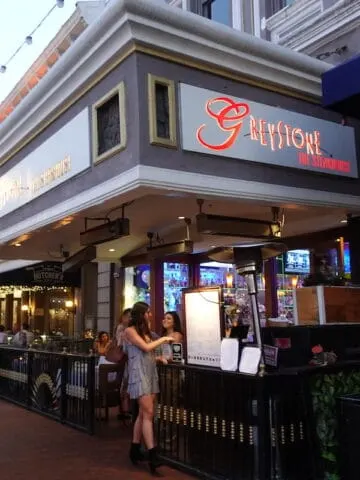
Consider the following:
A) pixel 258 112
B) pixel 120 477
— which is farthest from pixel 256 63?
pixel 120 477

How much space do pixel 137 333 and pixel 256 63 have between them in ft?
12.0

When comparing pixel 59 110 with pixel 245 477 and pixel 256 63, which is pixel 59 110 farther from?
pixel 245 477

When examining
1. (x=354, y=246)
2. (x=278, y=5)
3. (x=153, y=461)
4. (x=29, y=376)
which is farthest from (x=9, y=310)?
(x=153, y=461)

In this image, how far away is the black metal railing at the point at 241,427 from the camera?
5.19 m

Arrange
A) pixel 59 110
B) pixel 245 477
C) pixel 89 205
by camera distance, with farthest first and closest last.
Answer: pixel 59 110
pixel 89 205
pixel 245 477

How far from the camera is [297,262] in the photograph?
1080cm

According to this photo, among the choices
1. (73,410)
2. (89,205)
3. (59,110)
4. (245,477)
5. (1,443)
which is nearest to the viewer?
(245,477)

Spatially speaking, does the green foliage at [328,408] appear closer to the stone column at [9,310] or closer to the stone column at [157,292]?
the stone column at [157,292]

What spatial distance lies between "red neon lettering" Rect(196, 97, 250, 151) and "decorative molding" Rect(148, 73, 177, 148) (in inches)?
15.0

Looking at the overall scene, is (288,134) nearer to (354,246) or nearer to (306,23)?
(354,246)

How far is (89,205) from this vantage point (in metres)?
6.86

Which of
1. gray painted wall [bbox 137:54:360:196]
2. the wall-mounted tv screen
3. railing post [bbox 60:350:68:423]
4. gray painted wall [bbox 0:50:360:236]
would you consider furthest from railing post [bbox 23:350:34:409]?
gray painted wall [bbox 137:54:360:196]

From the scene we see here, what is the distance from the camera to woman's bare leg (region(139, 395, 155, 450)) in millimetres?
5984

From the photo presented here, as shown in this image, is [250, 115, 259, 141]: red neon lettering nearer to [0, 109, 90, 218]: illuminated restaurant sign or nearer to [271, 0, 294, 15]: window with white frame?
[0, 109, 90, 218]: illuminated restaurant sign
